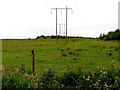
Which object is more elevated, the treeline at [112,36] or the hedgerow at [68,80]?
the treeline at [112,36]

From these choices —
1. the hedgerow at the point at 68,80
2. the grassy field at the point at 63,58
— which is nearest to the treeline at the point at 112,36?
the grassy field at the point at 63,58

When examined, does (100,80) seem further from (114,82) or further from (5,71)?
(5,71)

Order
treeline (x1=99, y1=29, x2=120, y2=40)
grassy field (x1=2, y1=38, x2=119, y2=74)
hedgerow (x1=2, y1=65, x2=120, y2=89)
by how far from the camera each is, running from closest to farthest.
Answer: hedgerow (x1=2, y1=65, x2=120, y2=89) < grassy field (x1=2, y1=38, x2=119, y2=74) < treeline (x1=99, y1=29, x2=120, y2=40)

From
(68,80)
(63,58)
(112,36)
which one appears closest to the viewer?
(68,80)

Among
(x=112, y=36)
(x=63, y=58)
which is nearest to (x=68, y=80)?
(x=63, y=58)

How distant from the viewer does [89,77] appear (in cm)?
1191

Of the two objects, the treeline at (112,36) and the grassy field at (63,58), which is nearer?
the grassy field at (63,58)

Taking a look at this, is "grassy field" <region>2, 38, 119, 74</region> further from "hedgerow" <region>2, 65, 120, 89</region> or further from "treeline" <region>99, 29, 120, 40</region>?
"treeline" <region>99, 29, 120, 40</region>

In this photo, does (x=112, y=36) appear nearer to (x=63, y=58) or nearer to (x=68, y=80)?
(x=63, y=58)

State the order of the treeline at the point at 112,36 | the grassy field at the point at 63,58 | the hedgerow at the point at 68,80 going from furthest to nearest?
1. the treeline at the point at 112,36
2. the grassy field at the point at 63,58
3. the hedgerow at the point at 68,80

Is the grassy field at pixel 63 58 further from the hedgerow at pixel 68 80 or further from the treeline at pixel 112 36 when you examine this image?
the treeline at pixel 112 36

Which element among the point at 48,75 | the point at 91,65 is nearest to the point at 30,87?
the point at 48,75

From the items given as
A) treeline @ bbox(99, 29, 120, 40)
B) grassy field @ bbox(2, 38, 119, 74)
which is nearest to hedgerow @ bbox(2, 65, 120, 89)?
grassy field @ bbox(2, 38, 119, 74)

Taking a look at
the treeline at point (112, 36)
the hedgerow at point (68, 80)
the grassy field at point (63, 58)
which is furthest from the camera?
the treeline at point (112, 36)
